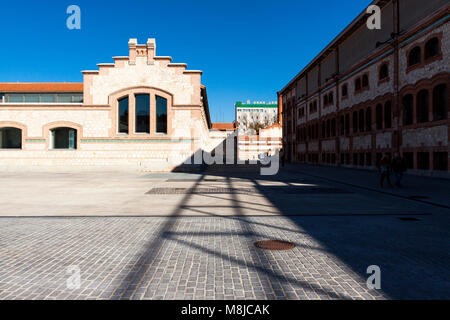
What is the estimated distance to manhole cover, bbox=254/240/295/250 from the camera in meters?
5.69

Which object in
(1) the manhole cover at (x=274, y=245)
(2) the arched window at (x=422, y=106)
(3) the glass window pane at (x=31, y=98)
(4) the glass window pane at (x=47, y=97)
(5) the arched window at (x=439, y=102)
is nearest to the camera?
(1) the manhole cover at (x=274, y=245)

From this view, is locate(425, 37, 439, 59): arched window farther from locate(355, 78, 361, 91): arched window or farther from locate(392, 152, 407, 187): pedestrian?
locate(355, 78, 361, 91): arched window

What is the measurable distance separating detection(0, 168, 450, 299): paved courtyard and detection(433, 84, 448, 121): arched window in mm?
13659

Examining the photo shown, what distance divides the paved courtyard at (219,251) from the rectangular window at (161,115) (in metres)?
19.2

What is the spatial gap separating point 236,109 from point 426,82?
132 metres

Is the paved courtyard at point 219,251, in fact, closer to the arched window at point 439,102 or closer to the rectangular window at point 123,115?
the arched window at point 439,102

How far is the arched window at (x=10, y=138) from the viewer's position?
96.2 ft

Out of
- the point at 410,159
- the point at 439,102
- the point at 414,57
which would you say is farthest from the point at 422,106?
the point at 410,159

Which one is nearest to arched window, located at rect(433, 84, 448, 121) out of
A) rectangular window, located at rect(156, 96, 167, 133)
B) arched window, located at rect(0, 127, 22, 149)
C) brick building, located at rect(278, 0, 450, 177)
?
brick building, located at rect(278, 0, 450, 177)

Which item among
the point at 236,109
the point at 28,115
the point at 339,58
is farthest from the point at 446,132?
the point at 236,109

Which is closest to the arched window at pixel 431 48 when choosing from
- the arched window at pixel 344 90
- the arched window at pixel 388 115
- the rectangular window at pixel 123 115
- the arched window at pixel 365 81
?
the arched window at pixel 388 115

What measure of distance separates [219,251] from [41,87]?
40.6m

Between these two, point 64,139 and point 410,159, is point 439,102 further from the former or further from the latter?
point 64,139
